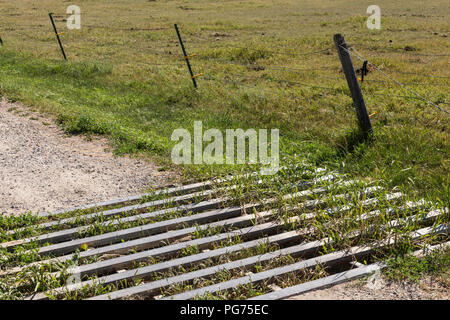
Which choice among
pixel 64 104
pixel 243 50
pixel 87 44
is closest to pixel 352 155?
pixel 64 104

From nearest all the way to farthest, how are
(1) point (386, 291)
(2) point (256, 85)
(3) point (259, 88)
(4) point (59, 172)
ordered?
1. (1) point (386, 291)
2. (4) point (59, 172)
3. (3) point (259, 88)
4. (2) point (256, 85)

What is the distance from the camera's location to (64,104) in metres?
8.77

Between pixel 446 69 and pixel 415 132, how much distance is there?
5.71m

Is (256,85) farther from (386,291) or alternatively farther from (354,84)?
(386,291)

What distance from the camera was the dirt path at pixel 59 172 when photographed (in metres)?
5.12

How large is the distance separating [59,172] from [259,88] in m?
4.89

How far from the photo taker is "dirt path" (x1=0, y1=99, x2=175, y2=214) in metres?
5.12

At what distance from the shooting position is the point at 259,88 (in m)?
9.35

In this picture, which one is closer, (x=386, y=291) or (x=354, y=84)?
(x=386, y=291)

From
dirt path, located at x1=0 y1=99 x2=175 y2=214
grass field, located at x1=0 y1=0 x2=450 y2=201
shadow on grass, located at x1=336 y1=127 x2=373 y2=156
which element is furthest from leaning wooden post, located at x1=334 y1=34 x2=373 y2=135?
dirt path, located at x1=0 y1=99 x2=175 y2=214

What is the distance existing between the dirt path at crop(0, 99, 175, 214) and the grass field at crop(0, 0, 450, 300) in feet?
1.17

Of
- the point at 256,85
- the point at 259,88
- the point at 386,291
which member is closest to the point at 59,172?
the point at 386,291
